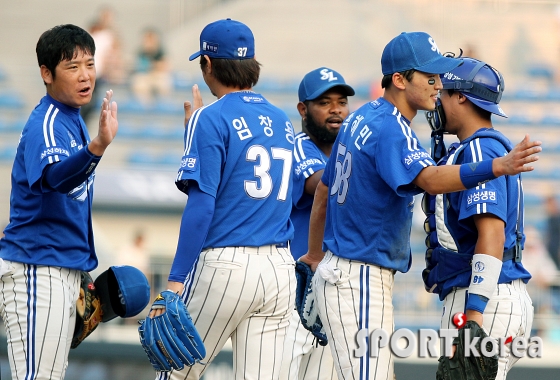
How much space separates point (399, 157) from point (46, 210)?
5.95 ft

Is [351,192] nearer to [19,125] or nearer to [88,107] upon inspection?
[88,107]

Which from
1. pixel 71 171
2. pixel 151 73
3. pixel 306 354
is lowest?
pixel 306 354

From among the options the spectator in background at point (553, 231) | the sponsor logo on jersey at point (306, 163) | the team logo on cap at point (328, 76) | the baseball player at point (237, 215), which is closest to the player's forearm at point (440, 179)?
the baseball player at point (237, 215)

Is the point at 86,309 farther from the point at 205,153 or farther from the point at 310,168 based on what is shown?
the point at 310,168

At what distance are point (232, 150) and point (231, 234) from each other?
0.41 m

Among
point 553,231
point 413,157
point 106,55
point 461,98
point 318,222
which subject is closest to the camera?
point 413,157

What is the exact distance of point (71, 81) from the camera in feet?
15.1

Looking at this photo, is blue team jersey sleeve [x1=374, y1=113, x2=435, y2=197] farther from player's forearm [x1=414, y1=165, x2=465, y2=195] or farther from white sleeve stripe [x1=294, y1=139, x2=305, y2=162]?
white sleeve stripe [x1=294, y1=139, x2=305, y2=162]

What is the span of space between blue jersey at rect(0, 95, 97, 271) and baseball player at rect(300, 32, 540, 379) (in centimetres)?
131

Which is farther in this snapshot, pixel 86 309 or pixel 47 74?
pixel 86 309

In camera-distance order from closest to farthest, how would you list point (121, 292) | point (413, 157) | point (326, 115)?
point (413, 157), point (121, 292), point (326, 115)

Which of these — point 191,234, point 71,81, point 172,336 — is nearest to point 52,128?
point 71,81

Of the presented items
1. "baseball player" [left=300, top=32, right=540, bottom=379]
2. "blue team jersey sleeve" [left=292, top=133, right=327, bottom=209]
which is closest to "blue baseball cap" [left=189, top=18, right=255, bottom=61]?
"baseball player" [left=300, top=32, right=540, bottom=379]

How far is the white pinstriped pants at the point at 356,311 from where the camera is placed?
4.32 metres
